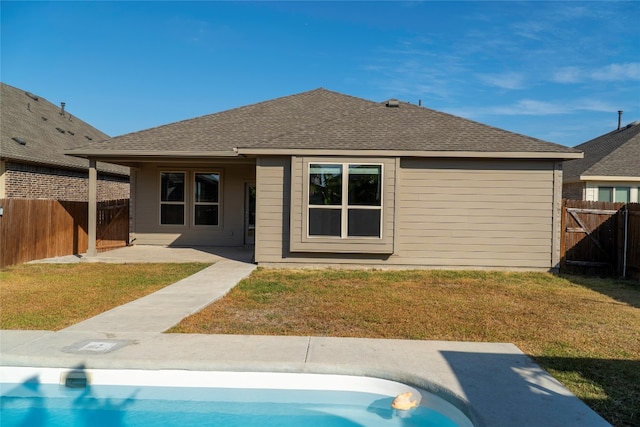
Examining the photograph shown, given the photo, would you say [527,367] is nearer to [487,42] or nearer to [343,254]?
[343,254]

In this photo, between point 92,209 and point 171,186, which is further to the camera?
point 171,186

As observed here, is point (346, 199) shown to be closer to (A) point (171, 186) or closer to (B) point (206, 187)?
(B) point (206, 187)

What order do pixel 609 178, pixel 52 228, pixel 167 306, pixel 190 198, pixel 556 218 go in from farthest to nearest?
pixel 609 178 < pixel 190 198 < pixel 52 228 < pixel 556 218 < pixel 167 306

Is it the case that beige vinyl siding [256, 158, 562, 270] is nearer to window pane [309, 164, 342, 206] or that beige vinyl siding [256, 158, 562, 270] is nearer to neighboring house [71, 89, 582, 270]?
neighboring house [71, 89, 582, 270]

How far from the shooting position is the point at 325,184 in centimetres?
1034

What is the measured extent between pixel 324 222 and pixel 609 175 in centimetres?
1217

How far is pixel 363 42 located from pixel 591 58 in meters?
8.07

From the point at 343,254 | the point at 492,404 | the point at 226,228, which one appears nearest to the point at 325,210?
the point at 343,254

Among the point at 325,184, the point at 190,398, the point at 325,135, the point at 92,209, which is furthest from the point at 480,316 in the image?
the point at 92,209

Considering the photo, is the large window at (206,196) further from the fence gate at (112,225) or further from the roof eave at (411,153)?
the roof eave at (411,153)

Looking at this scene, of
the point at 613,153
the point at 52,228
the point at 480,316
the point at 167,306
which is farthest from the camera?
the point at 613,153

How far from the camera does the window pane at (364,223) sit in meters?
10.3

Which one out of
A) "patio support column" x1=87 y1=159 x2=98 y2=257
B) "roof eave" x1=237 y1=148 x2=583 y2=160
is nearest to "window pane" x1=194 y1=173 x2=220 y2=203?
"patio support column" x1=87 y1=159 x2=98 y2=257

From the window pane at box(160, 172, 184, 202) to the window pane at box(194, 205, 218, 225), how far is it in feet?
2.34
